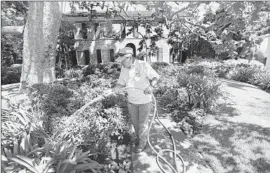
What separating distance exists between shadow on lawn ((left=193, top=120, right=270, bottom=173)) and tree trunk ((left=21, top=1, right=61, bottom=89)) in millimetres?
5090

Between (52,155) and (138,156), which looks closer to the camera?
(52,155)

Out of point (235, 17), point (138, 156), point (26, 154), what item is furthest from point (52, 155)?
point (235, 17)

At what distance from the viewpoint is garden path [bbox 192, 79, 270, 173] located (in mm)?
3479

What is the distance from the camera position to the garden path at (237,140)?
11.4 feet

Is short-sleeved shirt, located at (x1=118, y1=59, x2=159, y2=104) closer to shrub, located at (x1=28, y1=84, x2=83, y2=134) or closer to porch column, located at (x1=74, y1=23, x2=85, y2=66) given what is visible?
shrub, located at (x1=28, y1=84, x2=83, y2=134)

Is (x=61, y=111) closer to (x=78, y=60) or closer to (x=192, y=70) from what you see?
(x=192, y=70)

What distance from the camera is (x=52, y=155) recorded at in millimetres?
2926

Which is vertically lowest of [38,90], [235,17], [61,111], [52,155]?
[52,155]

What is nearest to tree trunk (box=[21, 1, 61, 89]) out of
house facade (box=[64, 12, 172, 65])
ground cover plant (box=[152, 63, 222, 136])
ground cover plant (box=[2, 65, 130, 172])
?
ground cover plant (box=[2, 65, 130, 172])

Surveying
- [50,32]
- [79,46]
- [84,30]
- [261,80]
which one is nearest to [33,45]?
[50,32]

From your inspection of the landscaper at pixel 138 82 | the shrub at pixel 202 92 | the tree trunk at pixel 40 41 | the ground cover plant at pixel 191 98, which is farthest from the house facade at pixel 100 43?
the landscaper at pixel 138 82

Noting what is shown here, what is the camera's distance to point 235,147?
4.05 m

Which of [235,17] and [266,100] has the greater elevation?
[235,17]

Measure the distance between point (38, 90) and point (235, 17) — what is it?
14.4 ft
